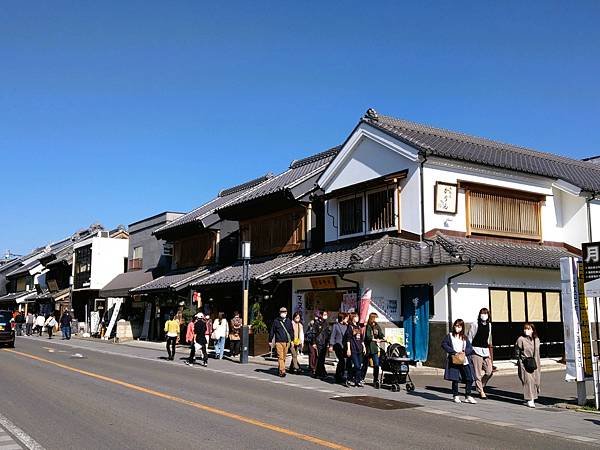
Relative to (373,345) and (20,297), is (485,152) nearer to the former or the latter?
(373,345)

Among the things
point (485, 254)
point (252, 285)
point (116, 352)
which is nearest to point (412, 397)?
point (485, 254)

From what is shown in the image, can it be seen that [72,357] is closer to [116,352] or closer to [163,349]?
[116,352]

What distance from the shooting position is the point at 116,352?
27.3m

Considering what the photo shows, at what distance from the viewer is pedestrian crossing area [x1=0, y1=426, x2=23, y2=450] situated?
8.16 metres

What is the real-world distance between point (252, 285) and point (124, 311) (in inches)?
714

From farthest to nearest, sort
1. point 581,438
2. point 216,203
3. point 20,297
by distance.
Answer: point 20,297
point 216,203
point 581,438

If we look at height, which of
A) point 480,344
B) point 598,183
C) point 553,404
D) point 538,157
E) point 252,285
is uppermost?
point 538,157

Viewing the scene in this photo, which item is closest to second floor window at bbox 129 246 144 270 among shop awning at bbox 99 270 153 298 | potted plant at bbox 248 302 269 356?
shop awning at bbox 99 270 153 298

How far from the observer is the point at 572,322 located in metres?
12.5

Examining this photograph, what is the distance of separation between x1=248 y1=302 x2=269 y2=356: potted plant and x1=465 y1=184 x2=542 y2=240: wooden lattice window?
909 centimetres

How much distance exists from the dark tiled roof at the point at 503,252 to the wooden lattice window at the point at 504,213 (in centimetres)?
41

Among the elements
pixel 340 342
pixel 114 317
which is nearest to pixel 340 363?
pixel 340 342

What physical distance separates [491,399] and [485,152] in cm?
1273

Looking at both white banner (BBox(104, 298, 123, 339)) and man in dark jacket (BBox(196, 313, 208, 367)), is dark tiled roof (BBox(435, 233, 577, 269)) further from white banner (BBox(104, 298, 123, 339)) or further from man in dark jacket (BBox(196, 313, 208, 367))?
white banner (BBox(104, 298, 123, 339))
